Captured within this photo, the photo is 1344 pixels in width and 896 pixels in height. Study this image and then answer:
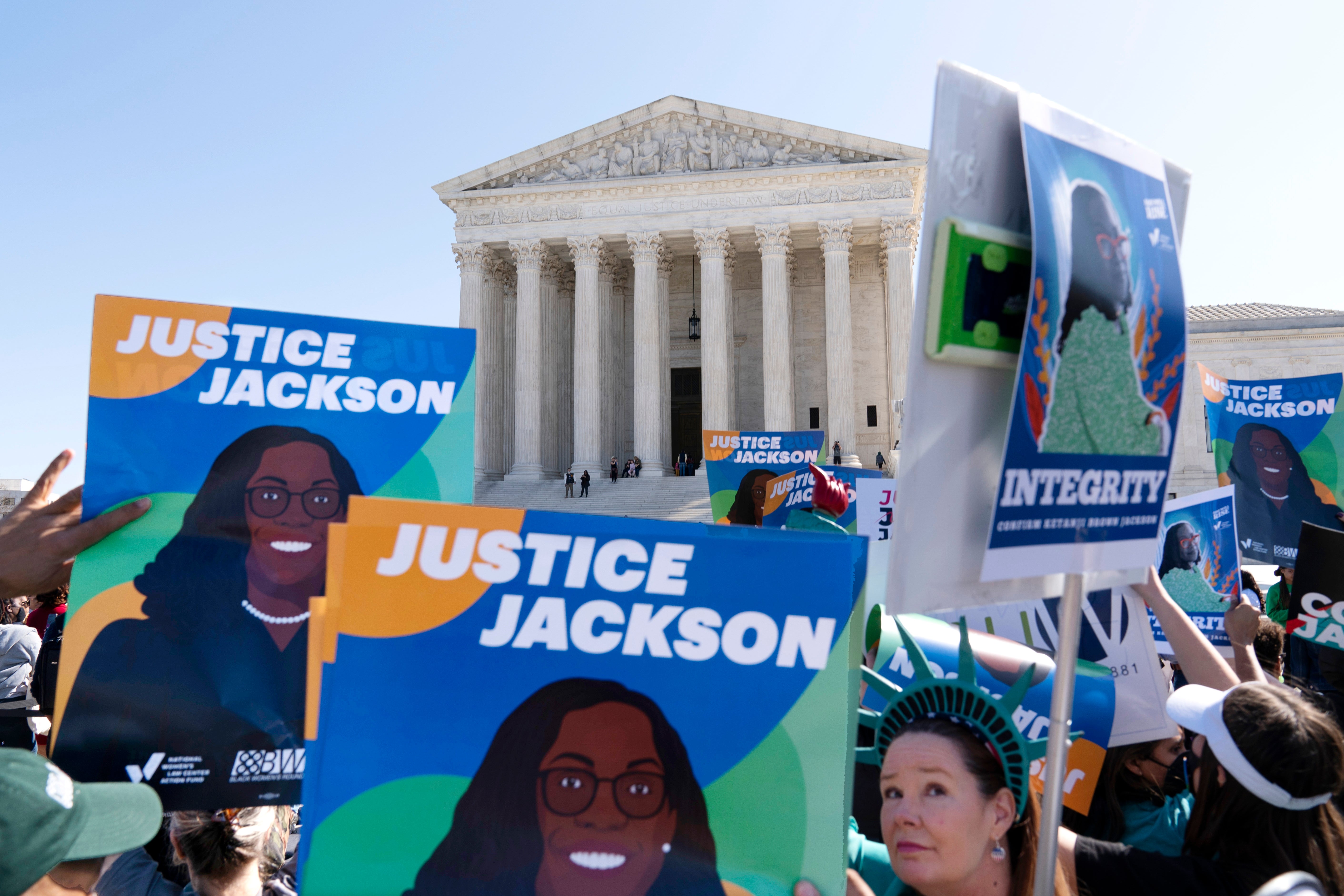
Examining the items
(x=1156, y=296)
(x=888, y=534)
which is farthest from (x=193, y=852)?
(x=888, y=534)

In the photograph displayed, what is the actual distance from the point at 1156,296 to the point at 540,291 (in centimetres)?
3618

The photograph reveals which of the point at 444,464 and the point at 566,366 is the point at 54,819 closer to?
the point at 444,464

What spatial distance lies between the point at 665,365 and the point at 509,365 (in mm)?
7838

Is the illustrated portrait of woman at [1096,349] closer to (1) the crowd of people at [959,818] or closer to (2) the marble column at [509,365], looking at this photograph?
(1) the crowd of people at [959,818]

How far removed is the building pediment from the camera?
3491 centimetres

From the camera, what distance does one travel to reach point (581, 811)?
80.8 inches

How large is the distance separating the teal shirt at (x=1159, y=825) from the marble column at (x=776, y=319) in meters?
31.4

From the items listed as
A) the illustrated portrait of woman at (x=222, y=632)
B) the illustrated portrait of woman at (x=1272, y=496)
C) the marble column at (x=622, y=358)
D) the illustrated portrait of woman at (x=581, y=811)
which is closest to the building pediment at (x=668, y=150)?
the marble column at (x=622, y=358)

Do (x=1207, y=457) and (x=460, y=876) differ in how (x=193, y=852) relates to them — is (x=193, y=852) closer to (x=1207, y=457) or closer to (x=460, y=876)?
(x=460, y=876)

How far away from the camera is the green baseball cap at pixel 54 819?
181 cm

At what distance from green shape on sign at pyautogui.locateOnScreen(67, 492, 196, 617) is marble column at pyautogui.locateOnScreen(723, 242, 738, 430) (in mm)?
32347

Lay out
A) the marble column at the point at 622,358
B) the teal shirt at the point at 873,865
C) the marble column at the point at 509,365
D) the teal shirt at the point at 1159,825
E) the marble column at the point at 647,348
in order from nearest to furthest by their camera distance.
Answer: the teal shirt at the point at 873,865 → the teal shirt at the point at 1159,825 → the marble column at the point at 647,348 → the marble column at the point at 509,365 → the marble column at the point at 622,358

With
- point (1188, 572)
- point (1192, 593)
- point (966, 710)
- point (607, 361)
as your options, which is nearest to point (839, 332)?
point (607, 361)

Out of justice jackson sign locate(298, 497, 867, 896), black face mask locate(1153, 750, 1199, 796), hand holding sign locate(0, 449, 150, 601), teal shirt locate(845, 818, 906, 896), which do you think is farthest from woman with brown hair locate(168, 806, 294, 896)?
black face mask locate(1153, 750, 1199, 796)
